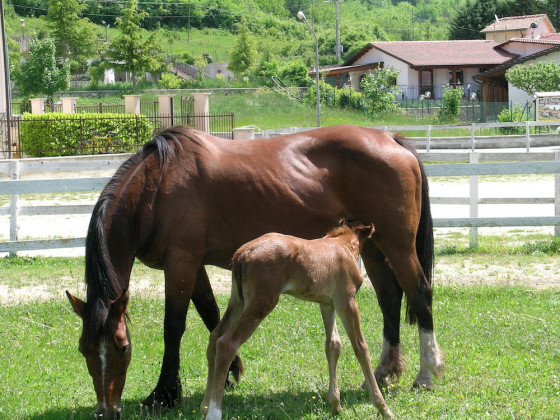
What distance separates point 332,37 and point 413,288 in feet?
309

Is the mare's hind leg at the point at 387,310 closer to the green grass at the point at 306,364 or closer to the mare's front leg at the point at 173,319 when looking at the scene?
the green grass at the point at 306,364

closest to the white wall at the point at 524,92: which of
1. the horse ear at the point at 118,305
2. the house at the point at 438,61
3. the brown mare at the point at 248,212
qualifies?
the house at the point at 438,61

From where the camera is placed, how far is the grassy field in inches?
190

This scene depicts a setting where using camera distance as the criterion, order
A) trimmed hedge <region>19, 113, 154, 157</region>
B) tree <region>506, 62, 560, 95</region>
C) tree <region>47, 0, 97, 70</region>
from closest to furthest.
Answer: trimmed hedge <region>19, 113, 154, 157</region> → tree <region>506, 62, 560, 95</region> → tree <region>47, 0, 97, 70</region>

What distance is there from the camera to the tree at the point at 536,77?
4219 centimetres

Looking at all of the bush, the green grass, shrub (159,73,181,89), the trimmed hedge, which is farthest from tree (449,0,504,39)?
the green grass

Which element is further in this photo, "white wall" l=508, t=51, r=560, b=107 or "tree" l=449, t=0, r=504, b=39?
"tree" l=449, t=0, r=504, b=39

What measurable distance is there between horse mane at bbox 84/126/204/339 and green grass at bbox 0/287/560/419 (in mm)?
825

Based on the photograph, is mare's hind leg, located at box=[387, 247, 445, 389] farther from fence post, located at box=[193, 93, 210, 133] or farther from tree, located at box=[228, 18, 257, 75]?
Result: tree, located at box=[228, 18, 257, 75]

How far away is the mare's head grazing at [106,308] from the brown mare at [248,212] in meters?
0.01

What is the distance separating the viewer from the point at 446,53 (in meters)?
61.9

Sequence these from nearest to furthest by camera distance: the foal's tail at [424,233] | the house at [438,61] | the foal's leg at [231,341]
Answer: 1. the foal's leg at [231,341]
2. the foal's tail at [424,233]
3. the house at [438,61]

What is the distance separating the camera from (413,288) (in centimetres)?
552

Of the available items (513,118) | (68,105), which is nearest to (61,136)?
(68,105)
